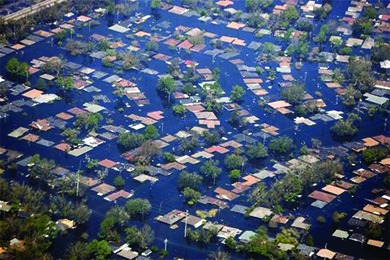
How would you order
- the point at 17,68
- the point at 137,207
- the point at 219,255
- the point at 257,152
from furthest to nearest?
the point at 17,68 < the point at 257,152 < the point at 137,207 < the point at 219,255

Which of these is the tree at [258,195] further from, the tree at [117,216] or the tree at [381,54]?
the tree at [381,54]

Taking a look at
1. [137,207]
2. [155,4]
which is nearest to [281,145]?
[137,207]

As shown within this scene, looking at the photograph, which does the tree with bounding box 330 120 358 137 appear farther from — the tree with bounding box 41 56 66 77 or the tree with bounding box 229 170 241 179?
the tree with bounding box 41 56 66 77

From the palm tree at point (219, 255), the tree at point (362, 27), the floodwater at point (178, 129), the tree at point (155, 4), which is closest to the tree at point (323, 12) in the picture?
the floodwater at point (178, 129)

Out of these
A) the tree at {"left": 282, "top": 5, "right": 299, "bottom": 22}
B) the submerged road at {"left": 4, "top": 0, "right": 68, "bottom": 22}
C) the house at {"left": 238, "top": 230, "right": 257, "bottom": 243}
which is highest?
the tree at {"left": 282, "top": 5, "right": 299, "bottom": 22}

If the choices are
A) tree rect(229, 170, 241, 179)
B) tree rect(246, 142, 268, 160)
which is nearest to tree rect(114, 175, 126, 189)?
tree rect(229, 170, 241, 179)

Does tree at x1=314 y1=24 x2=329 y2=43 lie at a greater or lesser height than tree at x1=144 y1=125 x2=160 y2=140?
greater

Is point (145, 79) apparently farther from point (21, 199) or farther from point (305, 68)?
point (21, 199)

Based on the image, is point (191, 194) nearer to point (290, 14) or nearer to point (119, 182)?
point (119, 182)
